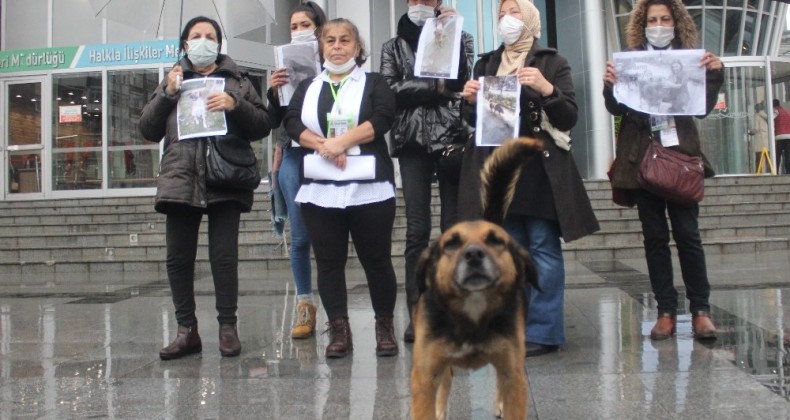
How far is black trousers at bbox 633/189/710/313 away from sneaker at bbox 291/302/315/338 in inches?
102

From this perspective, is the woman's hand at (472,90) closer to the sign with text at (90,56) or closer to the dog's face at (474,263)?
the dog's face at (474,263)

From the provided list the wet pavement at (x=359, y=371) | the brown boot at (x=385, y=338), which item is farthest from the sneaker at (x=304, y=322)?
the brown boot at (x=385, y=338)

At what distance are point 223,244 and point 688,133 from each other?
3355 mm

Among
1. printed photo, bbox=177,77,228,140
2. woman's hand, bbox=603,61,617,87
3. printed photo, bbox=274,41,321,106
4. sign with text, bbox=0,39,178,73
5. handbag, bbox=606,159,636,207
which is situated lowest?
handbag, bbox=606,159,636,207

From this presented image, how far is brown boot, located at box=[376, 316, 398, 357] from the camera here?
512cm

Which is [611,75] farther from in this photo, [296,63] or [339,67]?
[296,63]

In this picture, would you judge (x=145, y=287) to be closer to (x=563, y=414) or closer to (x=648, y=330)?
(x=648, y=330)

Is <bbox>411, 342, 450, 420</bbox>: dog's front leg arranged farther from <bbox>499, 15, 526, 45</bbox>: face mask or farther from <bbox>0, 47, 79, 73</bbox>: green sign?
<bbox>0, 47, 79, 73</bbox>: green sign

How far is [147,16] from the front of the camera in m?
6.80

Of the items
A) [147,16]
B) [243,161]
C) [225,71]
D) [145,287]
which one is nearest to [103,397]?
[243,161]

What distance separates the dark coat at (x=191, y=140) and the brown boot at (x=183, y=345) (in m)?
0.86

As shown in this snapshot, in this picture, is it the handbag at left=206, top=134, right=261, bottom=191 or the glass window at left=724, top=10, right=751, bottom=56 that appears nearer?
the handbag at left=206, top=134, right=261, bottom=191

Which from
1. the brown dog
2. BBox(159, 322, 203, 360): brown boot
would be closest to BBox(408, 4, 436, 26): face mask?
the brown dog

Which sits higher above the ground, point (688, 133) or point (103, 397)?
point (688, 133)
